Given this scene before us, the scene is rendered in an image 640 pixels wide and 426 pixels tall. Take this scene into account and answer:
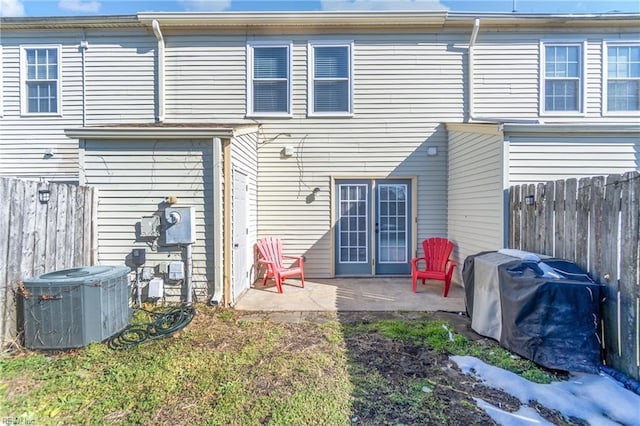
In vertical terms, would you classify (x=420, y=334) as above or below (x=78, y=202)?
below

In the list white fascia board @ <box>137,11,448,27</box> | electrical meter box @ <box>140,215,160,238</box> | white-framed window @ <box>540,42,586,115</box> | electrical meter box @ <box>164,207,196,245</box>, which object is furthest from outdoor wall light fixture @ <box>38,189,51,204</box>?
white-framed window @ <box>540,42,586,115</box>

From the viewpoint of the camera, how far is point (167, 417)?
2.15 m

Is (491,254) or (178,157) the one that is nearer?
(491,254)

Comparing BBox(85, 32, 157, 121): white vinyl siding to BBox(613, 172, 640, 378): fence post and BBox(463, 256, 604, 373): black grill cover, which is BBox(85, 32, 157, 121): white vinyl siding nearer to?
BBox(463, 256, 604, 373): black grill cover

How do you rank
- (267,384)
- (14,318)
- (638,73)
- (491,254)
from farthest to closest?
(638,73)
(491,254)
(14,318)
(267,384)

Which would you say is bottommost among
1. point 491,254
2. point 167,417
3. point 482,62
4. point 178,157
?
point 167,417

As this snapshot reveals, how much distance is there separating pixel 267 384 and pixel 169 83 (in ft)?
20.5

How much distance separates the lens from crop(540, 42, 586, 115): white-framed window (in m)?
6.30

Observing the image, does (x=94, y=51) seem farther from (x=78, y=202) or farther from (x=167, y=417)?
(x=167, y=417)

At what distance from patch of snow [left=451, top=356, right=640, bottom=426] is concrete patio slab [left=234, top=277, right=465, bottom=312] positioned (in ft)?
5.66

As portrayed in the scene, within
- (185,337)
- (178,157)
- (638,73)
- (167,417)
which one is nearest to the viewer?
(167,417)

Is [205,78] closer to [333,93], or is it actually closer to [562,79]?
[333,93]

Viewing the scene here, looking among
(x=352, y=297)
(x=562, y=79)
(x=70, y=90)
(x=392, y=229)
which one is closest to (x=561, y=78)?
(x=562, y=79)

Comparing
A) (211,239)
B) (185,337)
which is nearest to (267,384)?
(185,337)
